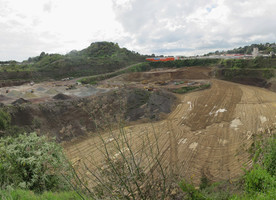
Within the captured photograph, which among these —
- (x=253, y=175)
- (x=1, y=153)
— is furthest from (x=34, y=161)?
(x=253, y=175)

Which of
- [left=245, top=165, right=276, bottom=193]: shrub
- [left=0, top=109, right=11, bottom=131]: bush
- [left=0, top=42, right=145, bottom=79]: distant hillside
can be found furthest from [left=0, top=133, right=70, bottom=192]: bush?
[left=0, top=42, right=145, bottom=79]: distant hillside

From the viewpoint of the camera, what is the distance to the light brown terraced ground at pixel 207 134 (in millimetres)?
13711

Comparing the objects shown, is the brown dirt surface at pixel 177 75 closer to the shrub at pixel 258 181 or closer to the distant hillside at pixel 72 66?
the distant hillside at pixel 72 66

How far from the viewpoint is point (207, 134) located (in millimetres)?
18531

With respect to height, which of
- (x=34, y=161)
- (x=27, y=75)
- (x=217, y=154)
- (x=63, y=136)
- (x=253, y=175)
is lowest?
(x=217, y=154)

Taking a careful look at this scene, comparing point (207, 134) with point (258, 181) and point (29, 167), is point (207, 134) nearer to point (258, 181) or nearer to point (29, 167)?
point (258, 181)

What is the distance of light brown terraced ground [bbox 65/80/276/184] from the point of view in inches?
540

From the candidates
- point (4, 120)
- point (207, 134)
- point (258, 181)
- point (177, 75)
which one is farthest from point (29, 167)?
point (177, 75)

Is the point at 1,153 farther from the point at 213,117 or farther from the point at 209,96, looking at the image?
the point at 209,96

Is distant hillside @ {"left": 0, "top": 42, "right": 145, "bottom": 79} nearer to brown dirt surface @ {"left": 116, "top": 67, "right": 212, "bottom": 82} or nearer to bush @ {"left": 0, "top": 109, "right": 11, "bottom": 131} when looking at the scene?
brown dirt surface @ {"left": 116, "top": 67, "right": 212, "bottom": 82}

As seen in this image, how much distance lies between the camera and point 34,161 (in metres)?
8.75

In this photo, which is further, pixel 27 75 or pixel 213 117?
pixel 27 75

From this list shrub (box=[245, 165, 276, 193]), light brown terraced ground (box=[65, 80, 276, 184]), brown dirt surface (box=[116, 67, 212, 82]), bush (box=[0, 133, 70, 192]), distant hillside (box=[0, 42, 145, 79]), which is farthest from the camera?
distant hillside (box=[0, 42, 145, 79])

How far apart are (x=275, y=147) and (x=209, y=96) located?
22.3m
